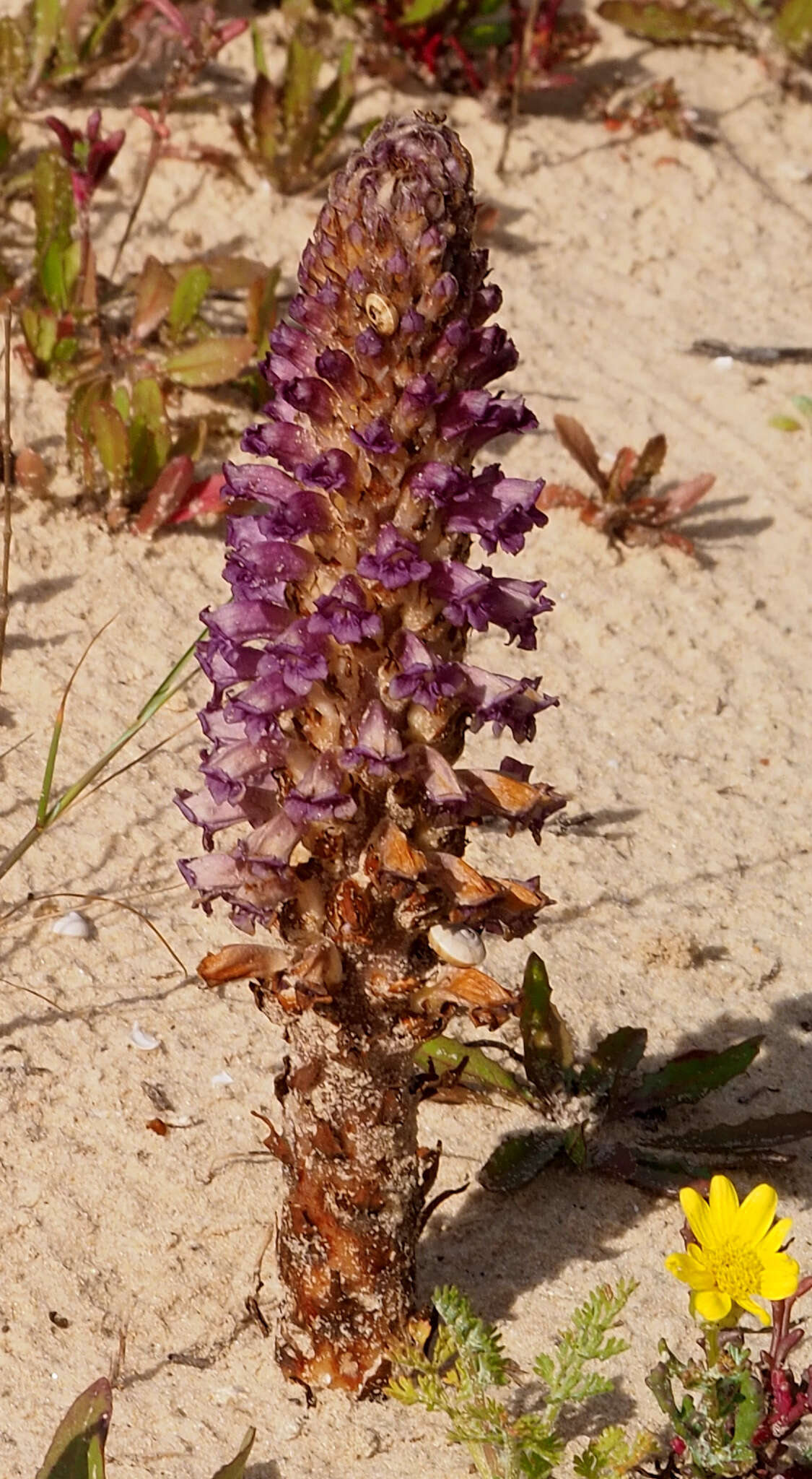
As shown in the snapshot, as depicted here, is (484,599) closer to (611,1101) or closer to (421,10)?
(611,1101)

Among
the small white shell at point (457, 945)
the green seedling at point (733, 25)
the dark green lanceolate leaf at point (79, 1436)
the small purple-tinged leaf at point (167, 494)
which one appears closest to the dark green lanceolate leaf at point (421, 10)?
the green seedling at point (733, 25)

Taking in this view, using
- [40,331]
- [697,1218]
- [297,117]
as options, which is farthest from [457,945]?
[297,117]

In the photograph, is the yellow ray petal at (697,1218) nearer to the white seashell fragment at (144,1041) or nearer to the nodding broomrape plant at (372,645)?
the nodding broomrape plant at (372,645)

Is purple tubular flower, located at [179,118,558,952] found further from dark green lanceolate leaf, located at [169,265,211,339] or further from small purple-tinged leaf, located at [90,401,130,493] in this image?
dark green lanceolate leaf, located at [169,265,211,339]

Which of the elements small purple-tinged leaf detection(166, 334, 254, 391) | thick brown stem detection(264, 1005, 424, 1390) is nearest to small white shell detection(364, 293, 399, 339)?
thick brown stem detection(264, 1005, 424, 1390)

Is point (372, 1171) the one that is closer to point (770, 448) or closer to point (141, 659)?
point (141, 659)

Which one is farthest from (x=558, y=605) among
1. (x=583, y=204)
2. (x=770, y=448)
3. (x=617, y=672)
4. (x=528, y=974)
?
(x=583, y=204)

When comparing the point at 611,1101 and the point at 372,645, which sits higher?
the point at 372,645
